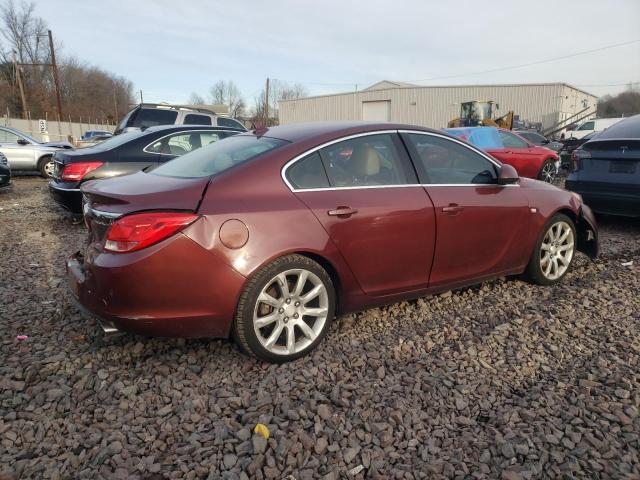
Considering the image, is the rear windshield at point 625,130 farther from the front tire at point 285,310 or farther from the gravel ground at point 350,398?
the front tire at point 285,310

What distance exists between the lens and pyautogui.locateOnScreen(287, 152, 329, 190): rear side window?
285cm

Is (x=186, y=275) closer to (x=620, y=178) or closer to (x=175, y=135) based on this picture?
(x=175, y=135)

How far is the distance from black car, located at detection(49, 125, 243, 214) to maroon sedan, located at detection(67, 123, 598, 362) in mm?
3036

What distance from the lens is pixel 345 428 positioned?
88.8 inches

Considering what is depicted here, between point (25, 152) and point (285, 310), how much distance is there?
12869mm

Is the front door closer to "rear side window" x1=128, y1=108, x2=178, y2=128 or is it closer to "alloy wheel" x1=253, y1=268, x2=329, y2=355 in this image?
"rear side window" x1=128, y1=108, x2=178, y2=128

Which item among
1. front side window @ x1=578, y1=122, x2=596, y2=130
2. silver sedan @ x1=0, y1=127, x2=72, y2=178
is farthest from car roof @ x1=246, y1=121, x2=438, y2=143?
front side window @ x1=578, y1=122, x2=596, y2=130

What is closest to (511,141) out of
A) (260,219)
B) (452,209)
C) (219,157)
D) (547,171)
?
(547,171)

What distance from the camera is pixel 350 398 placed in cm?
250

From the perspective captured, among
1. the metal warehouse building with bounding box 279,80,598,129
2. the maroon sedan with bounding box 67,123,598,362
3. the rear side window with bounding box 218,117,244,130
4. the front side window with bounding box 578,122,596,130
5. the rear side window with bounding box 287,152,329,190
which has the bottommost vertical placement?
the maroon sedan with bounding box 67,123,598,362

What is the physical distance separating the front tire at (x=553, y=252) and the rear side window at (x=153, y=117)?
843 cm

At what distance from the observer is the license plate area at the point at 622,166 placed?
5.73 m

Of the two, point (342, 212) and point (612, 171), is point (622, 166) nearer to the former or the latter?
point (612, 171)

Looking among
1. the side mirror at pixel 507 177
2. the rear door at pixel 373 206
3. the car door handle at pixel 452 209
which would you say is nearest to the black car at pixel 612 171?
the side mirror at pixel 507 177
